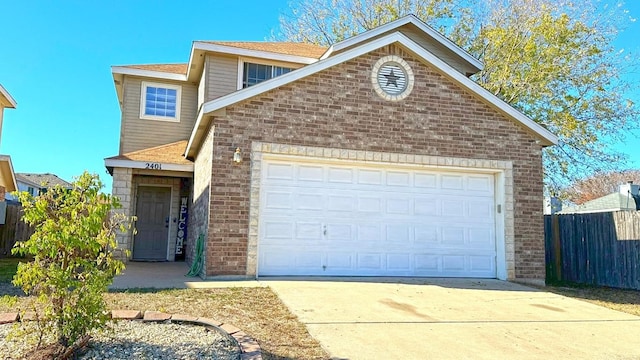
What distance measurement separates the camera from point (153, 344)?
14.4 ft

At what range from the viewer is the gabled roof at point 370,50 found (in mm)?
8945

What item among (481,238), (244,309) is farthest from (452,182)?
(244,309)

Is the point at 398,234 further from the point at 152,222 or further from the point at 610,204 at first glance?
the point at 610,204

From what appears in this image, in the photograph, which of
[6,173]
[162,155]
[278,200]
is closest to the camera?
[278,200]

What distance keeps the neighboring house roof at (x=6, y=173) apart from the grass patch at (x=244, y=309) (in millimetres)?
13067

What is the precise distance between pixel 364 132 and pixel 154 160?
6195mm

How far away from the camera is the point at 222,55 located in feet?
44.0

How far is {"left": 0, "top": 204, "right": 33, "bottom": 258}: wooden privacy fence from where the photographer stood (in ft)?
48.3

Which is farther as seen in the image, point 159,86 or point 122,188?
point 159,86

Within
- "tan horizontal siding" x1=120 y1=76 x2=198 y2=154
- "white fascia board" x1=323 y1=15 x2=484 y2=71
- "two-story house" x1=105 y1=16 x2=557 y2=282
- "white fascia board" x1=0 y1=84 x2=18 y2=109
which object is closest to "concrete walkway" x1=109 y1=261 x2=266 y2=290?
"two-story house" x1=105 y1=16 x2=557 y2=282

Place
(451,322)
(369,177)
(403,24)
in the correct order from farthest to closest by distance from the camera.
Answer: (403,24)
(369,177)
(451,322)

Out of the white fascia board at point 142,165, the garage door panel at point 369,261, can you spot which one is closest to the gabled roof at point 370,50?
the white fascia board at point 142,165

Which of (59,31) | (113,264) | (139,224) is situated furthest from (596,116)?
(59,31)

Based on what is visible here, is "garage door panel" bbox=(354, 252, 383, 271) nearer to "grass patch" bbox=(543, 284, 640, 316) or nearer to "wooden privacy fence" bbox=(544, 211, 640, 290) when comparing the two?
"grass patch" bbox=(543, 284, 640, 316)
